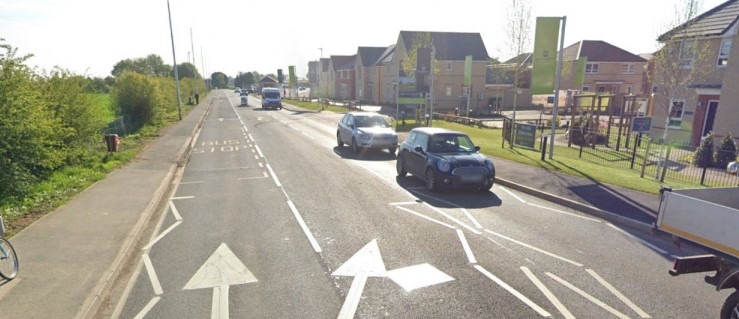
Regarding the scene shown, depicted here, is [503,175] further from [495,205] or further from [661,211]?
[661,211]

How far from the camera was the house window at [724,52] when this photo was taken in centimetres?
1961

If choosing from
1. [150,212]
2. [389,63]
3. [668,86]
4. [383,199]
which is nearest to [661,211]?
[383,199]

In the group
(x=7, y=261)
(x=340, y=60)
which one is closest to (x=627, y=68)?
(x=340, y=60)

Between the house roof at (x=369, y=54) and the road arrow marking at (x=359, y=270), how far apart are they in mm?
58510

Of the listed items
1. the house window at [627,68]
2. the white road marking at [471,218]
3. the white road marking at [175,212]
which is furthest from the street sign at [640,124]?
the house window at [627,68]

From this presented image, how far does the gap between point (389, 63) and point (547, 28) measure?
40.3m

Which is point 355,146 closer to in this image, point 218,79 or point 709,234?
point 709,234

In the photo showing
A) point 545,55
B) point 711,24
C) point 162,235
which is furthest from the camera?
point 711,24

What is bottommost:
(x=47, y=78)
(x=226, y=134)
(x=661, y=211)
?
(x=226, y=134)

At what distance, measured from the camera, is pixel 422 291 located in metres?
5.20

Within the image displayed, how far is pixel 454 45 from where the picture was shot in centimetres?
4819

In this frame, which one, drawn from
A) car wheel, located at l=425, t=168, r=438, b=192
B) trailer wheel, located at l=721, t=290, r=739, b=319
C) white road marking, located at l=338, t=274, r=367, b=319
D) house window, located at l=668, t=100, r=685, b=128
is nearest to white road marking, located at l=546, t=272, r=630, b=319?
trailer wheel, located at l=721, t=290, r=739, b=319

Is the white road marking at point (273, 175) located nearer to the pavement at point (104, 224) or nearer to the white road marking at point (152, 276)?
the pavement at point (104, 224)

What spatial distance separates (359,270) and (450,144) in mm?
5964
